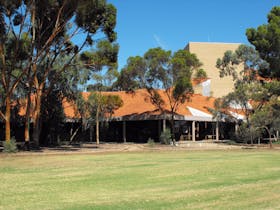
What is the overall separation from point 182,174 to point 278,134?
3554 cm

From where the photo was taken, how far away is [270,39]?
110 ft

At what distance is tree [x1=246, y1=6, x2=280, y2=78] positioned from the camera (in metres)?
33.1

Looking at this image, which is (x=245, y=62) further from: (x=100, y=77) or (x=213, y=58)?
(x=213, y=58)

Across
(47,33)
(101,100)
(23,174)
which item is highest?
(47,33)

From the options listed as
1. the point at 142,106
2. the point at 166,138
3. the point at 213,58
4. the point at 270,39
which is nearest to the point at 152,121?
the point at 142,106

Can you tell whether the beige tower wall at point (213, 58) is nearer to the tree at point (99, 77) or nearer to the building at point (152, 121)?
the building at point (152, 121)

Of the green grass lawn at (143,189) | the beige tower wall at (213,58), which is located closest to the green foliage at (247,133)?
the green grass lawn at (143,189)

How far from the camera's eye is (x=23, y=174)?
41.3 feet

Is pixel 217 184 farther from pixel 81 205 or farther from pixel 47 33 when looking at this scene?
pixel 47 33

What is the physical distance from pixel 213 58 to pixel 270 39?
32.2m

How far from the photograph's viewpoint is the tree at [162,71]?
3397 centimetres

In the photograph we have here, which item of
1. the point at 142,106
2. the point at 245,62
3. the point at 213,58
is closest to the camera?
the point at 245,62

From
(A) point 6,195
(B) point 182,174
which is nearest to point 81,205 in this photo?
(A) point 6,195

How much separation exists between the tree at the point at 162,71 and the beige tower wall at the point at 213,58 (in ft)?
96.7
